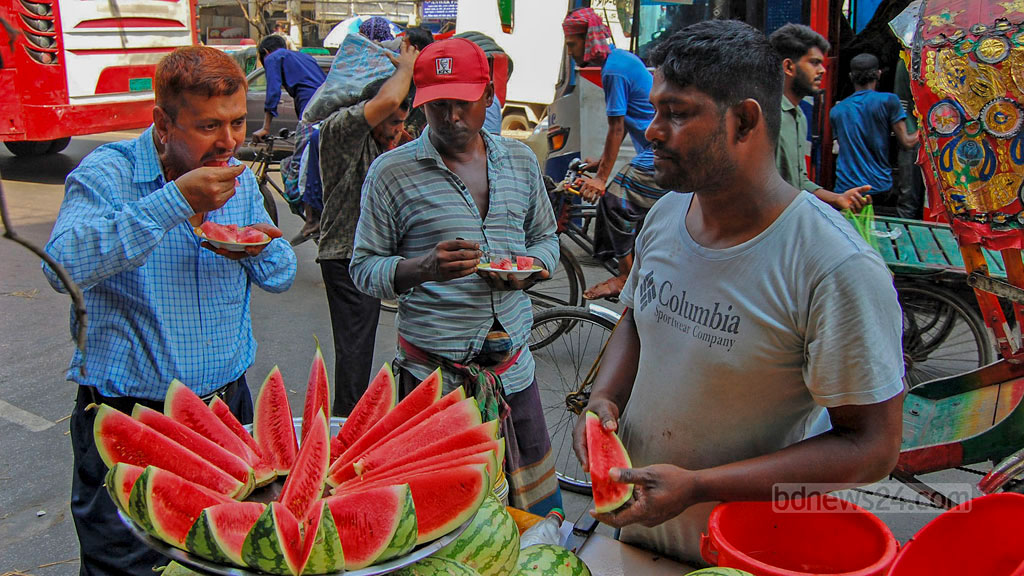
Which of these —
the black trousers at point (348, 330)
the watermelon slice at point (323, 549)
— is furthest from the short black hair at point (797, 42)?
the watermelon slice at point (323, 549)

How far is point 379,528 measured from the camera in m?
1.38

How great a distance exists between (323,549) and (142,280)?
139 centimetres

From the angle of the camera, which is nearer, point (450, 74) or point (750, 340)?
point (750, 340)

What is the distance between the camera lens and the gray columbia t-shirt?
161 centimetres

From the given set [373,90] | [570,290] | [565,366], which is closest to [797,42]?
[570,290]

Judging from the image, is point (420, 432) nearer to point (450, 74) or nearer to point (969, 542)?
point (969, 542)

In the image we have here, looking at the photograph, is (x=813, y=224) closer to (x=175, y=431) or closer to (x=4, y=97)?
(x=175, y=431)

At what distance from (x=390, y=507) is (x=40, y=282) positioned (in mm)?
7949

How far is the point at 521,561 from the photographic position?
68.1 inches

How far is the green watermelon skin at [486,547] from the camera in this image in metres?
1.63

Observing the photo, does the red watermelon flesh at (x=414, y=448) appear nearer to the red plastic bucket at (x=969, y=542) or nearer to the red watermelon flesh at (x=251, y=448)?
the red watermelon flesh at (x=251, y=448)

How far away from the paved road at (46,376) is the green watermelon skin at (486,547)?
2678 mm

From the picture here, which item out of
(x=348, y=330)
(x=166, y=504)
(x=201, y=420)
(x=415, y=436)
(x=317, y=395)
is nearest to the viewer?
(x=166, y=504)

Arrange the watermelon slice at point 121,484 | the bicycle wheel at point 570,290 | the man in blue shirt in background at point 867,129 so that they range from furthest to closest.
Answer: the man in blue shirt in background at point 867,129 → the bicycle wheel at point 570,290 → the watermelon slice at point 121,484
